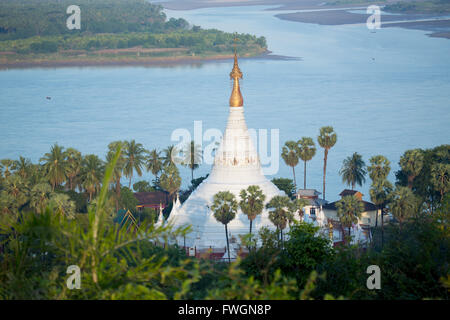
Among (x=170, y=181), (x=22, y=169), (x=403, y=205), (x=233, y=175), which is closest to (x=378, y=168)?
(x=403, y=205)

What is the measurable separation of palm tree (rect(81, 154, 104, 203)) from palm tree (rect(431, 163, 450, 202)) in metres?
32.1

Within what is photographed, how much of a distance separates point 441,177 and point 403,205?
12.3 metres

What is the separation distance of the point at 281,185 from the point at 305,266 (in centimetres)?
4619

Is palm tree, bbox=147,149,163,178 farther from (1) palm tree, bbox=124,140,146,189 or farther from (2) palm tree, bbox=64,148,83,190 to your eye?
(2) palm tree, bbox=64,148,83,190

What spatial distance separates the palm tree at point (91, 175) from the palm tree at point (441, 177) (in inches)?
1264

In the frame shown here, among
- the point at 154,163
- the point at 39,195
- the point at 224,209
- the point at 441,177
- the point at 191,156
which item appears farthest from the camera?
the point at 191,156

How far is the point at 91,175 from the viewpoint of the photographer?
76.4m

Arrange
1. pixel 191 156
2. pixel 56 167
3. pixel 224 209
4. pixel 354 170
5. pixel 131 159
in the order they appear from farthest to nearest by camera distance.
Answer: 1. pixel 191 156
2. pixel 131 159
3. pixel 354 170
4. pixel 56 167
5. pixel 224 209

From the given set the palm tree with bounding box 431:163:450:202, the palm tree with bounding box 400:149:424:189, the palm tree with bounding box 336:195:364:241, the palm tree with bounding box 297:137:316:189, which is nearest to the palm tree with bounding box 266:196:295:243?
the palm tree with bounding box 336:195:364:241

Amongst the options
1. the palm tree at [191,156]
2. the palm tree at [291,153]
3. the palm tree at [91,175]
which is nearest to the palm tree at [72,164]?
the palm tree at [91,175]

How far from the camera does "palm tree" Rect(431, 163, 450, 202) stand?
68875 millimetres

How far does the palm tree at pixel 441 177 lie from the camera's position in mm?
68875

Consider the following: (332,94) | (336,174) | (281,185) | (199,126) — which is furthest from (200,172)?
(332,94)

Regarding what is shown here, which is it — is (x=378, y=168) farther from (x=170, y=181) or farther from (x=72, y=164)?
(x=72, y=164)
